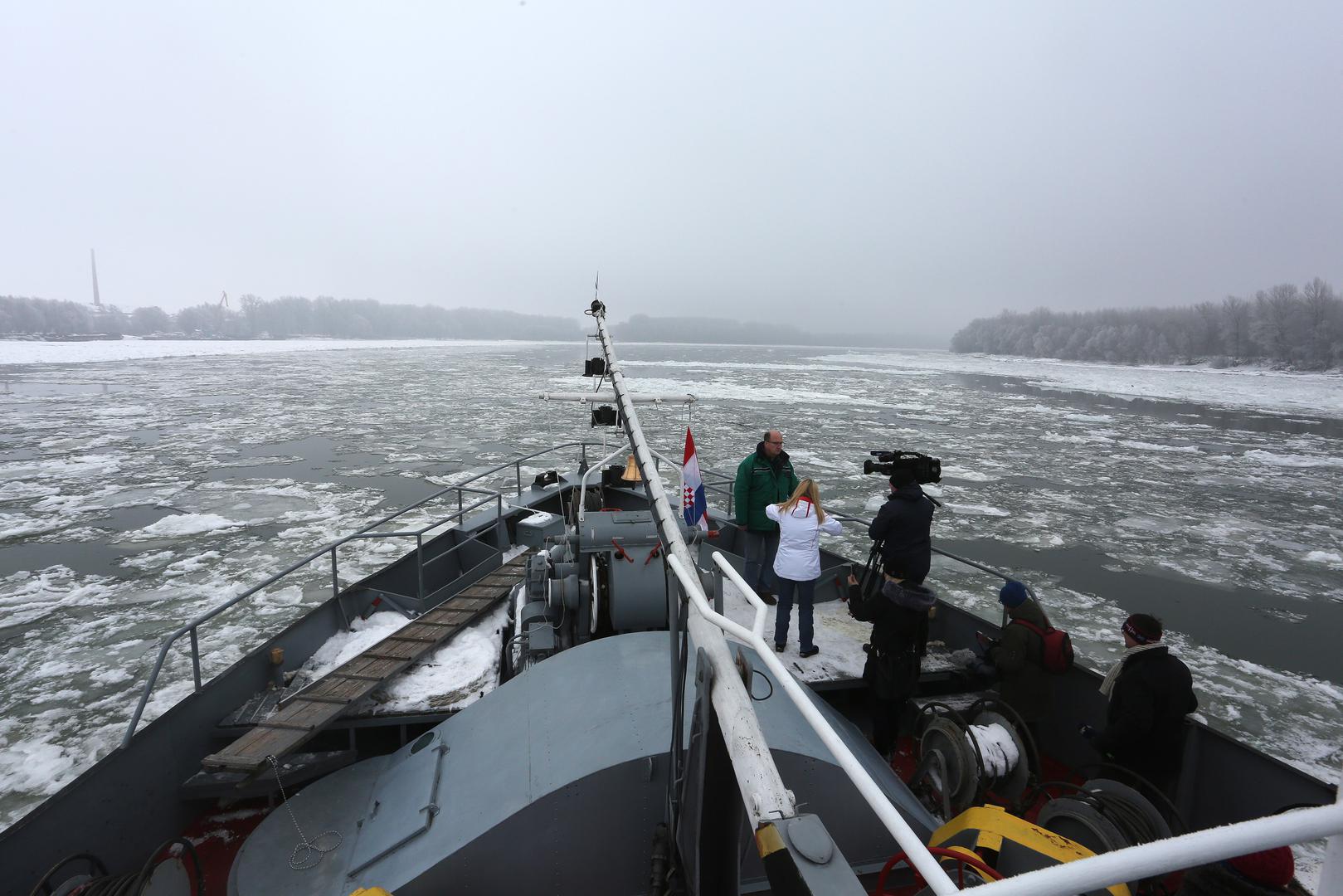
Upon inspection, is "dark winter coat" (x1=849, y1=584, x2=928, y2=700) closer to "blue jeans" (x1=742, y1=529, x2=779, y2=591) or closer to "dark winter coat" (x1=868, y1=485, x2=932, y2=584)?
"dark winter coat" (x1=868, y1=485, x2=932, y2=584)

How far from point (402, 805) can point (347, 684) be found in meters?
1.73

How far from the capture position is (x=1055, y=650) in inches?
170

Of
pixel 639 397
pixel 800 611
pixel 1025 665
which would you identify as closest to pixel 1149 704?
pixel 1025 665

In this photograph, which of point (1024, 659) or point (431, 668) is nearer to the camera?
point (1024, 659)

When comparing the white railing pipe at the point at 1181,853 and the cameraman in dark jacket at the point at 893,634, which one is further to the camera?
the cameraman in dark jacket at the point at 893,634

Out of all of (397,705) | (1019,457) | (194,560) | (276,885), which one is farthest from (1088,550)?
(194,560)

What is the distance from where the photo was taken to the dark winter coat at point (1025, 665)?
14.4ft

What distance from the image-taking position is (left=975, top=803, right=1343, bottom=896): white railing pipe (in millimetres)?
906

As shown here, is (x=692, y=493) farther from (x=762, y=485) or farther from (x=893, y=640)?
(x=762, y=485)

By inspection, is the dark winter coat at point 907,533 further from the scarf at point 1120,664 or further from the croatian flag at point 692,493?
the croatian flag at point 692,493

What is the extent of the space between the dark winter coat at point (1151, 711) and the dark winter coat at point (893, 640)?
1080mm

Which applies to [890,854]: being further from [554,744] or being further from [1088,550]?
[1088,550]

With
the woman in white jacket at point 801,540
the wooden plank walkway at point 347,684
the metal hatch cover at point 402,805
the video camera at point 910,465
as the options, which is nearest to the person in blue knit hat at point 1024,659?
the video camera at point 910,465

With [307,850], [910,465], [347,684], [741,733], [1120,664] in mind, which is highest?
[910,465]
